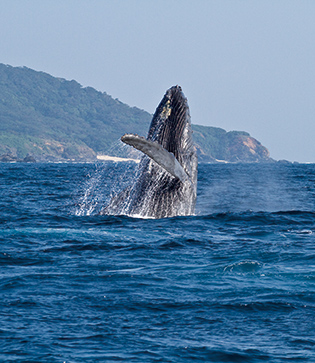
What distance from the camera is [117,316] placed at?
641 cm

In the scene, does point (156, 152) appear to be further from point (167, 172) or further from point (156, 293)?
point (156, 293)

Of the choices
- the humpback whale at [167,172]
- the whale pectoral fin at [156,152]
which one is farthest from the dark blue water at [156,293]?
the whale pectoral fin at [156,152]

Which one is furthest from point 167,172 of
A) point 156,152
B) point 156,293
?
point 156,293

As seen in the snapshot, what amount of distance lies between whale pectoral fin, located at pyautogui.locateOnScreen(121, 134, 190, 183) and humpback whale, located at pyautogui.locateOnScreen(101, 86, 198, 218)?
0.69 metres

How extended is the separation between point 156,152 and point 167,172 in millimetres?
2443

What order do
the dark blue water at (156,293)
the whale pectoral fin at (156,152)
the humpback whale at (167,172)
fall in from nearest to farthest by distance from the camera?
the dark blue water at (156,293) → the whale pectoral fin at (156,152) → the humpback whale at (167,172)

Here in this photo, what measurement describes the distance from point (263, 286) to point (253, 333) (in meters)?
1.73

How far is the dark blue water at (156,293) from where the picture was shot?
555cm

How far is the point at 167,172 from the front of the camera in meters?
13.5

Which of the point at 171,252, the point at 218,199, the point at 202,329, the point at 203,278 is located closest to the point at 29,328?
the point at 202,329

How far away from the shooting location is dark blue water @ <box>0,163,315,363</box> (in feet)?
18.2

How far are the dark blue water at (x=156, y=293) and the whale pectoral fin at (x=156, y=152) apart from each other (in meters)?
1.27

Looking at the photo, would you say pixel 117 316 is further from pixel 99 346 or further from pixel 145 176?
pixel 145 176

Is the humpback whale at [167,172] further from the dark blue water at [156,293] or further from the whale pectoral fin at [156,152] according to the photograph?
the dark blue water at [156,293]
